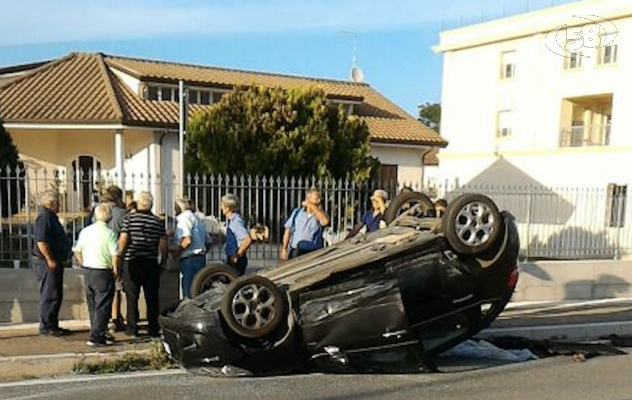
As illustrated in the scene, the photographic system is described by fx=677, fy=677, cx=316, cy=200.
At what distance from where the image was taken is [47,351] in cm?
671

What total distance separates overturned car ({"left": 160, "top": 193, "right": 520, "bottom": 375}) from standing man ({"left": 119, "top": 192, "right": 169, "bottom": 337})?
44.4 inches

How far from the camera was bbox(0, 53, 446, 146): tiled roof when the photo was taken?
75.0ft

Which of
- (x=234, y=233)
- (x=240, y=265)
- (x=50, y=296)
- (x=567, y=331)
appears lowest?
(x=567, y=331)

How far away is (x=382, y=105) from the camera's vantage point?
32.3 m

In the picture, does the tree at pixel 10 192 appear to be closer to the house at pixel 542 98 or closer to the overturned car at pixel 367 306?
the overturned car at pixel 367 306

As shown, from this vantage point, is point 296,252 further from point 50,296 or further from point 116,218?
point 50,296

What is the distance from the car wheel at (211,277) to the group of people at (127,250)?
63 centimetres

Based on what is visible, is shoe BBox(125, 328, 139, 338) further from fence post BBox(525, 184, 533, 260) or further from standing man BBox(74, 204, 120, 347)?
fence post BBox(525, 184, 533, 260)

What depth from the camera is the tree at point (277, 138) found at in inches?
641

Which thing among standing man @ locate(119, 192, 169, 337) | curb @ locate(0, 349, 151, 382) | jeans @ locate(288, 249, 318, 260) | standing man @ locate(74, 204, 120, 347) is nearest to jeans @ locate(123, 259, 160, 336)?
standing man @ locate(119, 192, 169, 337)

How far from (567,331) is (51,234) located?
6.10m

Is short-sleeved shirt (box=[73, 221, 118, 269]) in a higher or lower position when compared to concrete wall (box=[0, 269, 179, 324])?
higher

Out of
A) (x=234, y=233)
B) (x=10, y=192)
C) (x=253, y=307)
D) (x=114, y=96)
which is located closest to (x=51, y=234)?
(x=10, y=192)

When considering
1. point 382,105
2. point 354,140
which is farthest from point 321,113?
point 382,105
